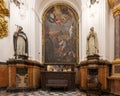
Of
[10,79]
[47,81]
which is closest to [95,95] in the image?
[47,81]

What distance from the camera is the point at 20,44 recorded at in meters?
11.1

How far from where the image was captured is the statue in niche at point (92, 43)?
10.5 m

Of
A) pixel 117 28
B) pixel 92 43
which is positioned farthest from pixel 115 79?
pixel 92 43

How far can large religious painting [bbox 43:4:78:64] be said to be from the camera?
46.8 feet

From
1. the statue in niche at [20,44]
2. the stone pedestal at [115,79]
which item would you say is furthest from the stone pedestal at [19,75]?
the stone pedestal at [115,79]

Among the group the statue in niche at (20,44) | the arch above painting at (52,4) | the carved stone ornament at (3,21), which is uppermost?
the arch above painting at (52,4)

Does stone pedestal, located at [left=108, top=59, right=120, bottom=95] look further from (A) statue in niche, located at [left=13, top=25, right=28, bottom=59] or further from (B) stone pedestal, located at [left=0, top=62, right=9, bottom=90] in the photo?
(B) stone pedestal, located at [left=0, top=62, right=9, bottom=90]

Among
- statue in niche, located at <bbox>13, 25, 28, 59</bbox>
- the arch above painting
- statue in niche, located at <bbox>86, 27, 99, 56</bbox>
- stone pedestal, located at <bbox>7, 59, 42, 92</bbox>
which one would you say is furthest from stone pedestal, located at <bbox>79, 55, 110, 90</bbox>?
the arch above painting

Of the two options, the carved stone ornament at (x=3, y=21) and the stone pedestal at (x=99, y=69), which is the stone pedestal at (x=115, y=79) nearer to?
the stone pedestal at (x=99, y=69)

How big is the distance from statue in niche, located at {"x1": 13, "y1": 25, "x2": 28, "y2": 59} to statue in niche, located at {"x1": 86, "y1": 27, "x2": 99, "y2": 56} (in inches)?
136

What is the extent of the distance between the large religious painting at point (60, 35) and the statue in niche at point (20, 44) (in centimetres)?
311

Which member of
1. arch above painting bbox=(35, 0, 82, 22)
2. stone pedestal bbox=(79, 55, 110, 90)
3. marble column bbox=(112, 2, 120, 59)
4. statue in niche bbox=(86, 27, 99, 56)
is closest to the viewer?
marble column bbox=(112, 2, 120, 59)

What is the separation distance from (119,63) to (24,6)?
641 cm

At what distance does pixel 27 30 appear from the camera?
11758 mm
